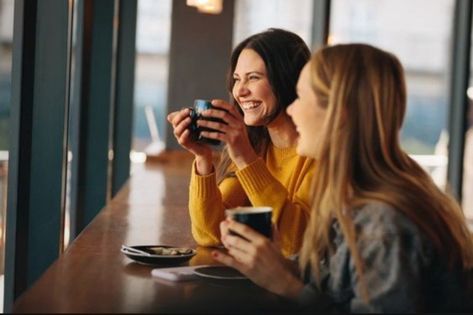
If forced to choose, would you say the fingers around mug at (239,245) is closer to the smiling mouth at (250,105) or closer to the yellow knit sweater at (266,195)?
the yellow knit sweater at (266,195)

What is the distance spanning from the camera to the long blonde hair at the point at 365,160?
5.29 ft

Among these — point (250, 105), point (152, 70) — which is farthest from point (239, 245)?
point (152, 70)

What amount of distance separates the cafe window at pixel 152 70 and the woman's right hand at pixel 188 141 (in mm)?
4430

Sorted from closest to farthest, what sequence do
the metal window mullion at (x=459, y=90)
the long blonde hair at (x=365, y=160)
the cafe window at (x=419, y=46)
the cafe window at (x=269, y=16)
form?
the long blonde hair at (x=365, y=160) → the metal window mullion at (x=459, y=90) → the cafe window at (x=269, y=16) → the cafe window at (x=419, y=46)

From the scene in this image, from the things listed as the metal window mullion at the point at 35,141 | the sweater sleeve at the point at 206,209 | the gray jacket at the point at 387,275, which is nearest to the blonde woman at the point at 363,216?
the gray jacket at the point at 387,275

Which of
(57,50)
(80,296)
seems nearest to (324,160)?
(80,296)

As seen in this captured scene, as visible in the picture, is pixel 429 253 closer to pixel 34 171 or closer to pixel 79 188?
pixel 34 171

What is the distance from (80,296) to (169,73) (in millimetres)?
5452

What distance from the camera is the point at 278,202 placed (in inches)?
90.4

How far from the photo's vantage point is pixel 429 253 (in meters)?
1.56

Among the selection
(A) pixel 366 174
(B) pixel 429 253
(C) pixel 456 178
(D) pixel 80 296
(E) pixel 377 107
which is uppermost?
(E) pixel 377 107

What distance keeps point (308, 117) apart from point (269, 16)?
537cm

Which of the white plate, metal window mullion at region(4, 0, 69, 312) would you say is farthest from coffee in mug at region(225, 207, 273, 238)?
metal window mullion at region(4, 0, 69, 312)

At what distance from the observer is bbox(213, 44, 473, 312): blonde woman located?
5.01 ft
